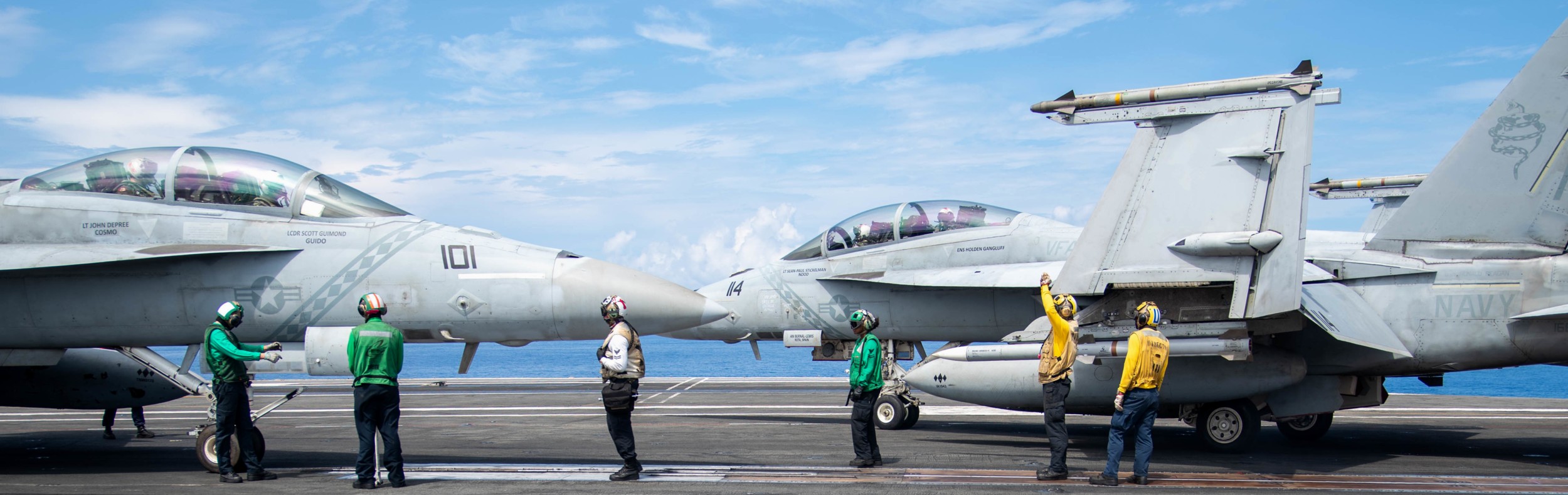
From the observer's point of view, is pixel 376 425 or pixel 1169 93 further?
pixel 1169 93

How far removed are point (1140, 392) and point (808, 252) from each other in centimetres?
691

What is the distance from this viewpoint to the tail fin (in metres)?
10.1

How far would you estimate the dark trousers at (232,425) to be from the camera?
833 cm

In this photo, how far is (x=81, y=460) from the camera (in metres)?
10.7

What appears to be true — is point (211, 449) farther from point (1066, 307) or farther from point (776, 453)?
point (1066, 307)

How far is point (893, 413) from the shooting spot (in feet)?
44.8

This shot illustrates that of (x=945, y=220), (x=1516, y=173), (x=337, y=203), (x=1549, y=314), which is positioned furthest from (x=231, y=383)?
(x=1516, y=173)

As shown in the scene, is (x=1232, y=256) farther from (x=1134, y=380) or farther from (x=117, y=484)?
(x=117, y=484)

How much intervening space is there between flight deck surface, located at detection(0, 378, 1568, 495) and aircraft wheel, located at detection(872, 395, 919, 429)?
0.17 meters

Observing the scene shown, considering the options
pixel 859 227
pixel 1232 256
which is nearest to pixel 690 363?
pixel 859 227

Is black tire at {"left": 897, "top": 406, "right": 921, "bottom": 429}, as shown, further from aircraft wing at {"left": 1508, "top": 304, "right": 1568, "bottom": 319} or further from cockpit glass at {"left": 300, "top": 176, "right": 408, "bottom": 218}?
cockpit glass at {"left": 300, "top": 176, "right": 408, "bottom": 218}

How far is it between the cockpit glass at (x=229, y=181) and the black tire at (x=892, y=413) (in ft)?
25.7

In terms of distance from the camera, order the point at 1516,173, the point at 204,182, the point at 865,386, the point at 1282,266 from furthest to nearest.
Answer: the point at 1516,173 → the point at 865,386 → the point at 1282,266 → the point at 204,182

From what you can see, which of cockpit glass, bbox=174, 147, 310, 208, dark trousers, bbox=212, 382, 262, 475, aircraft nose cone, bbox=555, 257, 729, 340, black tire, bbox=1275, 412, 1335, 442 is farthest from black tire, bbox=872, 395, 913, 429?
cockpit glass, bbox=174, 147, 310, 208
